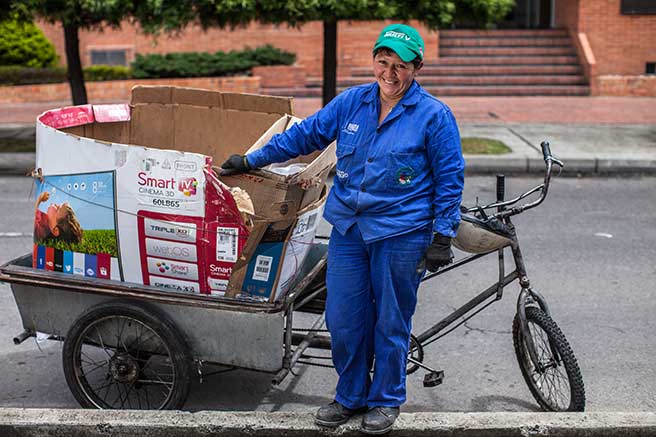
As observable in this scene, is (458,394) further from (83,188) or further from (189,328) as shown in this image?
(83,188)

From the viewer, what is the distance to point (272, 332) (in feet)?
13.8

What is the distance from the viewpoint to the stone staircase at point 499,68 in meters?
19.2

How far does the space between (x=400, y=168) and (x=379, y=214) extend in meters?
0.22

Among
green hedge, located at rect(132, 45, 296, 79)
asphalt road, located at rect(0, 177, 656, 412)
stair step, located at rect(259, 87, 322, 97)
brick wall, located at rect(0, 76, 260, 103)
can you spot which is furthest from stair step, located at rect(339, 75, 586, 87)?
asphalt road, located at rect(0, 177, 656, 412)

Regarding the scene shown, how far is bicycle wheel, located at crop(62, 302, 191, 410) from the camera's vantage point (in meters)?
4.30

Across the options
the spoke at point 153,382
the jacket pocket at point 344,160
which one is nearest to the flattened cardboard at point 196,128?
the jacket pocket at point 344,160

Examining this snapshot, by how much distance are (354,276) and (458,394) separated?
1362 mm

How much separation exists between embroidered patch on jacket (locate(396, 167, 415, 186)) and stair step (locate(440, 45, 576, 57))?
662 inches

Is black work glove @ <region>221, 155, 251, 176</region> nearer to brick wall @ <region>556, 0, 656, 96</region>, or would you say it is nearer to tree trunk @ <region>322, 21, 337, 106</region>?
tree trunk @ <region>322, 21, 337, 106</region>

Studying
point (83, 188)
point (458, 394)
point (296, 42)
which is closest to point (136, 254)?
point (83, 188)

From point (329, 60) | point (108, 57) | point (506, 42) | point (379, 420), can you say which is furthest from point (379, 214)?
point (108, 57)

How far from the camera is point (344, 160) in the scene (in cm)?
398

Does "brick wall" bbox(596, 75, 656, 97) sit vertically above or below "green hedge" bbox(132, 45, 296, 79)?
below

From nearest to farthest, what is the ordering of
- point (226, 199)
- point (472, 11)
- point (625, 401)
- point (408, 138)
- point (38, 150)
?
point (408, 138)
point (226, 199)
point (38, 150)
point (625, 401)
point (472, 11)
